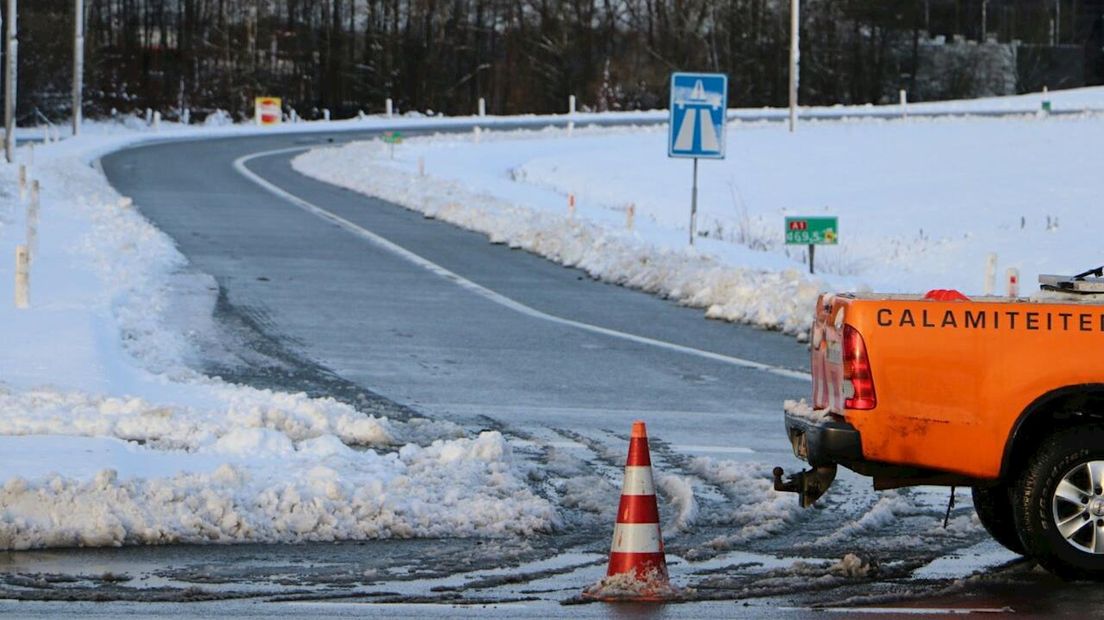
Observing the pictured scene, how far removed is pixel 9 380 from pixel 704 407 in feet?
17.3

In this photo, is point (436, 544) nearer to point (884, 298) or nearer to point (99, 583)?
point (99, 583)

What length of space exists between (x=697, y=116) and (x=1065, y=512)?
18516 mm

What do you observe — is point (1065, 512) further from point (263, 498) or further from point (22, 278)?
point (22, 278)

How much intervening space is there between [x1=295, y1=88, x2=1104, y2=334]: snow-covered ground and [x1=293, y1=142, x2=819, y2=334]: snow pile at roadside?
0.12 feet

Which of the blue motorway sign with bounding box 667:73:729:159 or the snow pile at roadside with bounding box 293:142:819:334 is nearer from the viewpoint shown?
the snow pile at roadside with bounding box 293:142:819:334

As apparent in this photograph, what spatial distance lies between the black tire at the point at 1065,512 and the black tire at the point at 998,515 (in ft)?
2.28

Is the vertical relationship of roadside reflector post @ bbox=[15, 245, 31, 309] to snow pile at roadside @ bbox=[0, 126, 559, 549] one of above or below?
above

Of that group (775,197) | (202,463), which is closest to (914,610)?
(202,463)

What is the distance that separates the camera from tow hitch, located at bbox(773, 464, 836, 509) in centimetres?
896

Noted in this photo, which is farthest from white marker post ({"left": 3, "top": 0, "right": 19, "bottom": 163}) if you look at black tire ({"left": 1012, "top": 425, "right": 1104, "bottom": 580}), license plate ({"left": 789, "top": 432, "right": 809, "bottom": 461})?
black tire ({"left": 1012, "top": 425, "right": 1104, "bottom": 580})

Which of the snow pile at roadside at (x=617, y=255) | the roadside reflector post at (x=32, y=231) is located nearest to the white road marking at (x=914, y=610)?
the snow pile at roadside at (x=617, y=255)

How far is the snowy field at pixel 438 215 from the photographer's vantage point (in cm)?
965

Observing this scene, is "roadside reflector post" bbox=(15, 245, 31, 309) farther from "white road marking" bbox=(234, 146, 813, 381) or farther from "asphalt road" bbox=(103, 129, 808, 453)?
"white road marking" bbox=(234, 146, 813, 381)

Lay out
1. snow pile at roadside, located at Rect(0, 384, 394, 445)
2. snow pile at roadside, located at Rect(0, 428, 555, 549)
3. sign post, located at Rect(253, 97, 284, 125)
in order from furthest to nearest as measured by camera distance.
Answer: sign post, located at Rect(253, 97, 284, 125) < snow pile at roadside, located at Rect(0, 384, 394, 445) < snow pile at roadside, located at Rect(0, 428, 555, 549)
